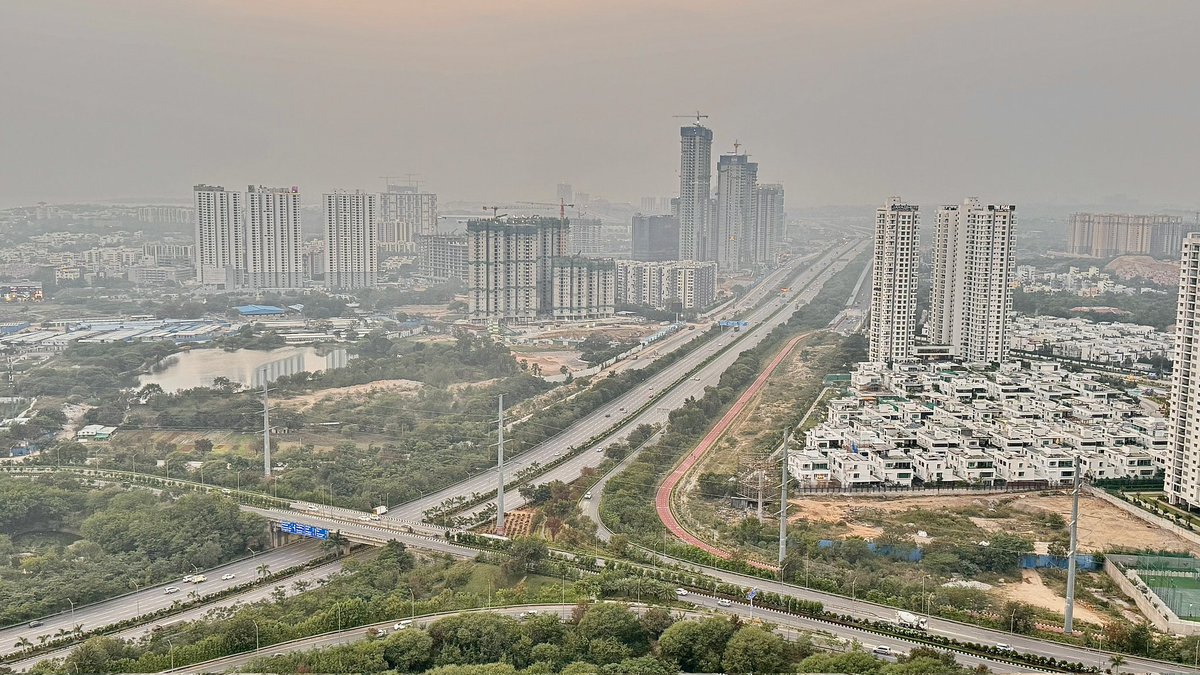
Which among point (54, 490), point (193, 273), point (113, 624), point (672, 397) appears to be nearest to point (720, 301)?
point (672, 397)

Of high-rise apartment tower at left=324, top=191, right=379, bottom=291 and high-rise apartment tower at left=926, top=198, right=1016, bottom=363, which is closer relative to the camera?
high-rise apartment tower at left=926, top=198, right=1016, bottom=363

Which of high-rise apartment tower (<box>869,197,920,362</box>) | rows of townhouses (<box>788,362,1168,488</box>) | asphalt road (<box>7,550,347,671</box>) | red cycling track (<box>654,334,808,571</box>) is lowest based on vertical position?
asphalt road (<box>7,550,347,671</box>)

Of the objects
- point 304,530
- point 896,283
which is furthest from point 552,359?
point 304,530

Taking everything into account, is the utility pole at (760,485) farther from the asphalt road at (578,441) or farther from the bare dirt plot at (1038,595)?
the bare dirt plot at (1038,595)

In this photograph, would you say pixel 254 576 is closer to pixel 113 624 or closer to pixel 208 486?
pixel 113 624

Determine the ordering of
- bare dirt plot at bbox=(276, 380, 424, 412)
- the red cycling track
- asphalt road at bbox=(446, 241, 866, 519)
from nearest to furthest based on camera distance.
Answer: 1. the red cycling track
2. asphalt road at bbox=(446, 241, 866, 519)
3. bare dirt plot at bbox=(276, 380, 424, 412)

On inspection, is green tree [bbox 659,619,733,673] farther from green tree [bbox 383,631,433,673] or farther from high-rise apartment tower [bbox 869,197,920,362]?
high-rise apartment tower [bbox 869,197,920,362]

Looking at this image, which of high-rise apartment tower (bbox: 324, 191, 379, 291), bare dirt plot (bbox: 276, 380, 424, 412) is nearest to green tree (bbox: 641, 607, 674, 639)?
bare dirt plot (bbox: 276, 380, 424, 412)
